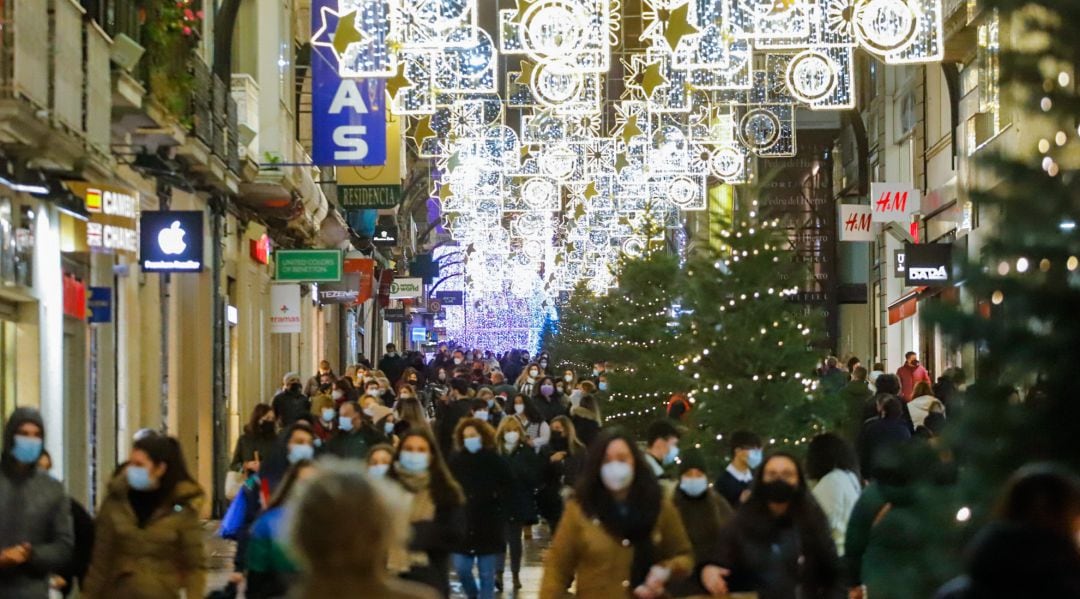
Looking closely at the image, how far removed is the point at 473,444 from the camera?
1570cm

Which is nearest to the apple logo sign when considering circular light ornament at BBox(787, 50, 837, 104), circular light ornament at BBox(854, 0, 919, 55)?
circular light ornament at BBox(787, 50, 837, 104)

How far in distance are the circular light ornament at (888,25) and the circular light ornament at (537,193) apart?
18.8 m

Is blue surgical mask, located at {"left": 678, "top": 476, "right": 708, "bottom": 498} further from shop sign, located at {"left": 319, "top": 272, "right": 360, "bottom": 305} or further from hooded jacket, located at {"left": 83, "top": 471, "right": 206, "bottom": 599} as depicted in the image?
shop sign, located at {"left": 319, "top": 272, "right": 360, "bottom": 305}

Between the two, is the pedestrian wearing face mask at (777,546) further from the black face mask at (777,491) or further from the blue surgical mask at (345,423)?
the blue surgical mask at (345,423)

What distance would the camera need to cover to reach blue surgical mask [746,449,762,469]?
12.5 m

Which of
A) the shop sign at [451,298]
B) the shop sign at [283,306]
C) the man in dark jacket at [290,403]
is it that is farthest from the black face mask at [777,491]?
the shop sign at [451,298]

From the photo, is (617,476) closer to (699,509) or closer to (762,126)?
(699,509)

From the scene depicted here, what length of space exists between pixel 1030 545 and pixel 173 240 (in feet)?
59.5

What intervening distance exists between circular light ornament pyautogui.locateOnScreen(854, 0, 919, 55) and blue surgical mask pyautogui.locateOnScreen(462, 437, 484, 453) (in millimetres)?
5836

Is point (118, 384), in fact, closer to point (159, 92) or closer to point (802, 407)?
point (159, 92)

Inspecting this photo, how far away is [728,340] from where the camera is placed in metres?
17.2

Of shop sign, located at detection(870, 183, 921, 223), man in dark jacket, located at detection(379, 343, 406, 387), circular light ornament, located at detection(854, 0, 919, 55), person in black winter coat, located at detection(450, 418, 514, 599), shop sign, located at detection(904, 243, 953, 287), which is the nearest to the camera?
person in black winter coat, located at detection(450, 418, 514, 599)

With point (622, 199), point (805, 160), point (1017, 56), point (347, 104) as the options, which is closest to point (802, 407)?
point (1017, 56)

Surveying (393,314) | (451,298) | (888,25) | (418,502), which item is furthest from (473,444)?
(451,298)
